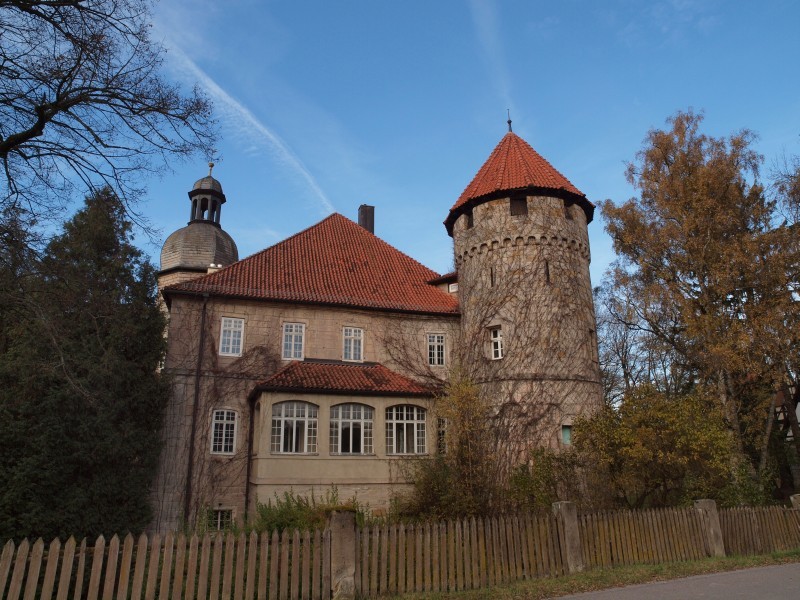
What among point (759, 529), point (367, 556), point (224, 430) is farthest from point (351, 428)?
point (759, 529)

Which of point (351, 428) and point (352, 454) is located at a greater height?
point (351, 428)

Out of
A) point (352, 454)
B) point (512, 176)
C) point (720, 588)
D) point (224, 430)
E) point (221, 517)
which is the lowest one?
point (720, 588)

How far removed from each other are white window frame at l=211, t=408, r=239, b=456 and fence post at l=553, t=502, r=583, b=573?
1076cm

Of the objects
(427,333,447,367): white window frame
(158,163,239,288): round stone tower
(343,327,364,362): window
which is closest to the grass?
(427,333,447,367): white window frame

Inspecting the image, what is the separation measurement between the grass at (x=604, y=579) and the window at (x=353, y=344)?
11.2m

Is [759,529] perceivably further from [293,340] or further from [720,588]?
[293,340]

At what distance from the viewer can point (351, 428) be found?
57.8 feet

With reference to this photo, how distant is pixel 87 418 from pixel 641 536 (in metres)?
13.4

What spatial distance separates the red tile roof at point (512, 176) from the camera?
67.2 feet

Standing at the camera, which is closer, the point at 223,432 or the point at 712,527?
the point at 712,527

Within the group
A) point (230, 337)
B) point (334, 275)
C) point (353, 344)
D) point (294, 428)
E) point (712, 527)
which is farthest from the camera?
point (334, 275)

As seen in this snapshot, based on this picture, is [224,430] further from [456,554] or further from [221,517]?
[456,554]

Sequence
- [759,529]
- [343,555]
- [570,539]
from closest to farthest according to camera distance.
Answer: [343,555], [570,539], [759,529]

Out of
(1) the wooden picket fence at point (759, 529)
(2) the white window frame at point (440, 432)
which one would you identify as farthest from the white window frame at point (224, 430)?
(1) the wooden picket fence at point (759, 529)
